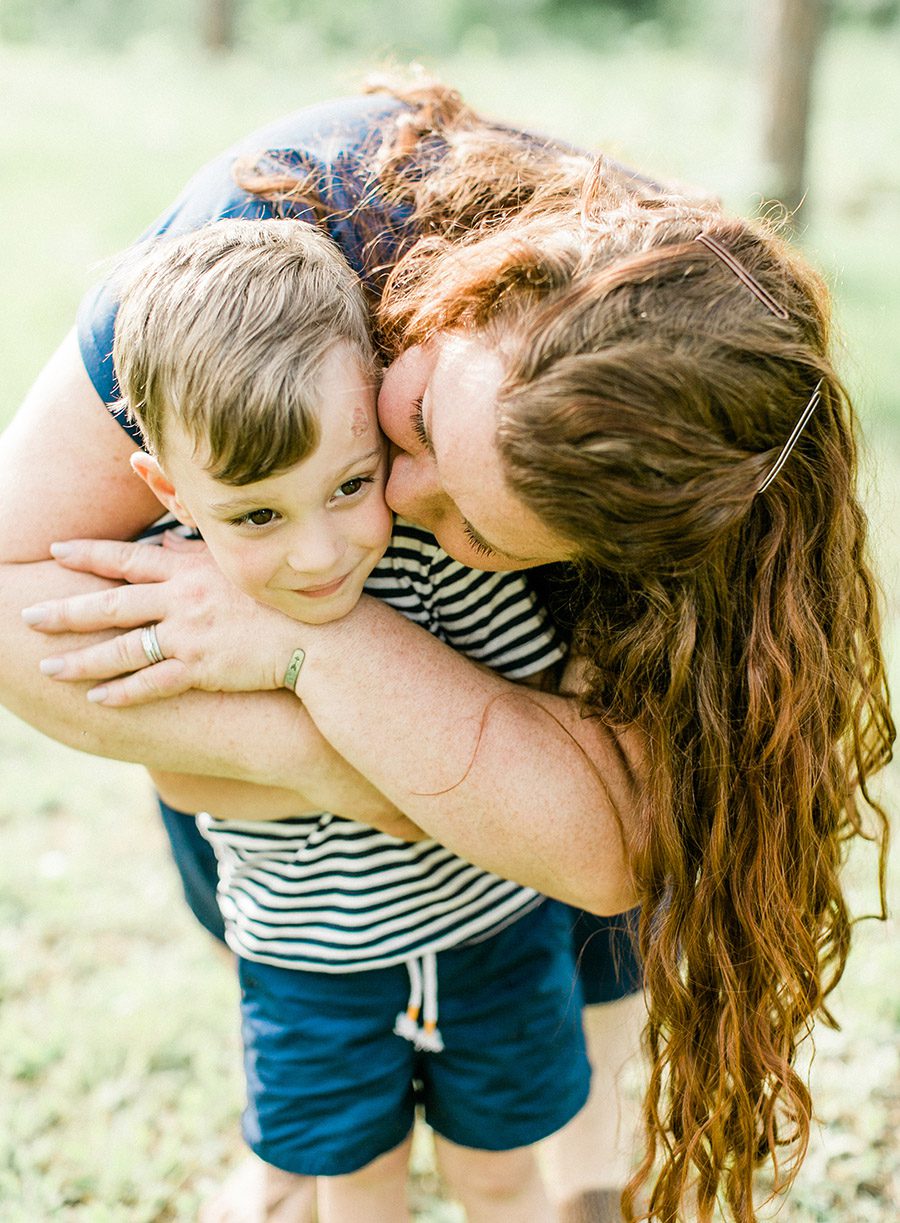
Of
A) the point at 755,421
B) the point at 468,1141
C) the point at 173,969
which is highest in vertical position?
the point at 755,421

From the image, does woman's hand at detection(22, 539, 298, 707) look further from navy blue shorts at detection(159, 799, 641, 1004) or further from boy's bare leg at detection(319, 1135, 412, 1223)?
boy's bare leg at detection(319, 1135, 412, 1223)

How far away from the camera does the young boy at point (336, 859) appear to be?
1790 millimetres

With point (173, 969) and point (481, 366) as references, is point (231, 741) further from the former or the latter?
point (173, 969)

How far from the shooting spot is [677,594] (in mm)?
1839

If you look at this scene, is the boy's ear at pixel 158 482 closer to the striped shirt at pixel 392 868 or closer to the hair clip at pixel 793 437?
the striped shirt at pixel 392 868

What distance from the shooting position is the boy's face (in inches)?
71.8

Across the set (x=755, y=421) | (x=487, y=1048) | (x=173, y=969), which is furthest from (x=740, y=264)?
(x=173, y=969)

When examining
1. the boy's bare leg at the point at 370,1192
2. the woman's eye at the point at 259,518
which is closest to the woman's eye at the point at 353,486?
the woman's eye at the point at 259,518

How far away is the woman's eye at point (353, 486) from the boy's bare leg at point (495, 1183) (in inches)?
55.7

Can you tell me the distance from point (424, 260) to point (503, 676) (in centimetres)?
69

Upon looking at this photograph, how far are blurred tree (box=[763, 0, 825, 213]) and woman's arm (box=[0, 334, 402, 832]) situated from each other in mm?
A: 7003

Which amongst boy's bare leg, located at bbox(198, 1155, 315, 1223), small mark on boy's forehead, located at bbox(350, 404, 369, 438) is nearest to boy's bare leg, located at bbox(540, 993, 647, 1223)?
boy's bare leg, located at bbox(198, 1155, 315, 1223)

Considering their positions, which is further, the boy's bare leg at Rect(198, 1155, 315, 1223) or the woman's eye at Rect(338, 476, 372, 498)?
the boy's bare leg at Rect(198, 1155, 315, 1223)

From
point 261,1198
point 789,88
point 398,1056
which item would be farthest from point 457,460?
point 789,88
